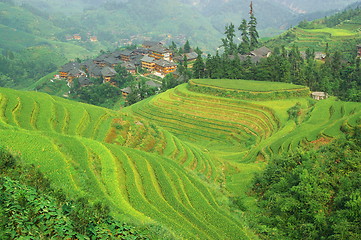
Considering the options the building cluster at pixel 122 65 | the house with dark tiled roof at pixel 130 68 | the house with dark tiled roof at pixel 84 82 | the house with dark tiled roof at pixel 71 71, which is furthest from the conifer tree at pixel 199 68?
the house with dark tiled roof at pixel 71 71

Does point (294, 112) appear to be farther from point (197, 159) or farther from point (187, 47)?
point (187, 47)

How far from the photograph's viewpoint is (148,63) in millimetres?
66250

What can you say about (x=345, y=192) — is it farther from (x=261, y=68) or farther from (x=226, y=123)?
(x=261, y=68)

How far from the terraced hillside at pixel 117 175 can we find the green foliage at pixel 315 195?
1.87 meters

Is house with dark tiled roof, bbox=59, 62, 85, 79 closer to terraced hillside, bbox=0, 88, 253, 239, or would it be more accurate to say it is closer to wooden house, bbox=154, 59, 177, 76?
wooden house, bbox=154, 59, 177, 76

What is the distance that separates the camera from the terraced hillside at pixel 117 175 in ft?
35.8

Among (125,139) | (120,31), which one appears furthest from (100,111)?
(120,31)

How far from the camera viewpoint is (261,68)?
1698 inches

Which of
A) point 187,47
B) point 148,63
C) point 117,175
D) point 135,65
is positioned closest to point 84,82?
point 135,65

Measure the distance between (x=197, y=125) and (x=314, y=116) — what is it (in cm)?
1233

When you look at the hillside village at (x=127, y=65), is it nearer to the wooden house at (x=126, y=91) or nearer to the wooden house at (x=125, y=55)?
the wooden house at (x=125, y=55)

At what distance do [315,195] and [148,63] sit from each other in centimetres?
5772

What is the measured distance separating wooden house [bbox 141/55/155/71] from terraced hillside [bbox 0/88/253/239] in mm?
46945

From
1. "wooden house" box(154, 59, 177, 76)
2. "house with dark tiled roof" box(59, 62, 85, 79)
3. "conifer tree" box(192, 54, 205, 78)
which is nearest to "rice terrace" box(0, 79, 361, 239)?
"conifer tree" box(192, 54, 205, 78)
